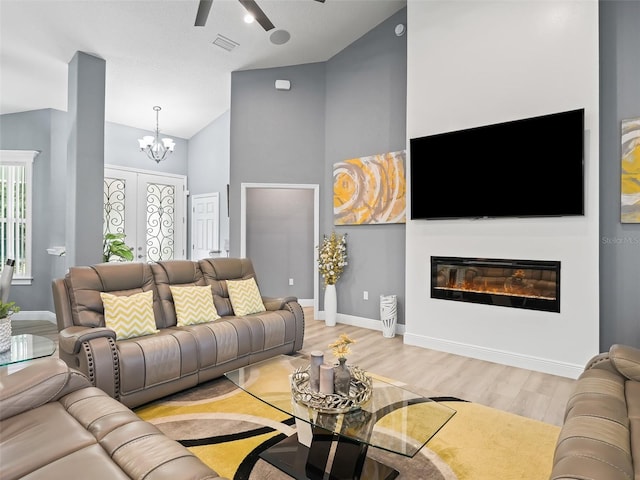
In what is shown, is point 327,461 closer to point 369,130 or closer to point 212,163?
point 369,130

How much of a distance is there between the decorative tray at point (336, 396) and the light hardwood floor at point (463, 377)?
1.30 meters

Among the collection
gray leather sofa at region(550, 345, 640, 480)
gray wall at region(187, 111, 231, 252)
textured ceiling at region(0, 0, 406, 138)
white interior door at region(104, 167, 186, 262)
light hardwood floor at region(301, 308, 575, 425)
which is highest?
textured ceiling at region(0, 0, 406, 138)

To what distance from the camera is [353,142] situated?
5.50 m

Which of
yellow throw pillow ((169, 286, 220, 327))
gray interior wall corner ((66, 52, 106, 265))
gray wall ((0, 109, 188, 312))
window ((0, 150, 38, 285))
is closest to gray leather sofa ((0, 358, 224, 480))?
yellow throw pillow ((169, 286, 220, 327))

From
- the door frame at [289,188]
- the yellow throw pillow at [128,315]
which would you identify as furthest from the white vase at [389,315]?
the yellow throw pillow at [128,315]

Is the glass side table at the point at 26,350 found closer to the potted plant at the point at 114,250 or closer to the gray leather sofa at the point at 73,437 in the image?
the gray leather sofa at the point at 73,437

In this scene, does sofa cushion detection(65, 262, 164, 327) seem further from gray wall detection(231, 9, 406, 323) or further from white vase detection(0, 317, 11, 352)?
gray wall detection(231, 9, 406, 323)

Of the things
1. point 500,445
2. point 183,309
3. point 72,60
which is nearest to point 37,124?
point 72,60

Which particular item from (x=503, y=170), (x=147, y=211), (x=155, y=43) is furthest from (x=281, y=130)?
(x=503, y=170)

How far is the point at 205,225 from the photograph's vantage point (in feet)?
24.5

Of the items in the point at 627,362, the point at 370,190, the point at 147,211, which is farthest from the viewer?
the point at 147,211

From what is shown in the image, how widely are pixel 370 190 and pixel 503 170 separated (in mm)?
1838

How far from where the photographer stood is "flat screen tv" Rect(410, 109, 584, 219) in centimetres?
340

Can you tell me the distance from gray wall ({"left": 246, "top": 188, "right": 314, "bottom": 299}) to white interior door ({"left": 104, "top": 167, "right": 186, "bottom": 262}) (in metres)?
1.69
